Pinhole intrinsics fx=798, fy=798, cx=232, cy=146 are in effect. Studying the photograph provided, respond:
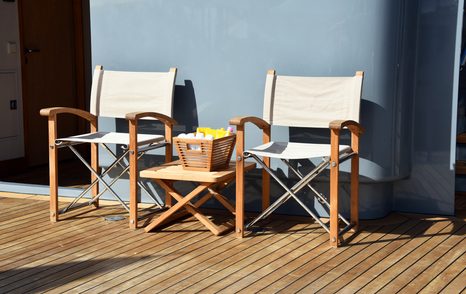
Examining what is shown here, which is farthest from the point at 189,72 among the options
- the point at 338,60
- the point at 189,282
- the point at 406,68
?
the point at 189,282

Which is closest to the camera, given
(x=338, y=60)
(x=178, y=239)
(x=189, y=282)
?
(x=189, y=282)

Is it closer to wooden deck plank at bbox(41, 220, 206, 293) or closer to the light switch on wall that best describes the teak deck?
wooden deck plank at bbox(41, 220, 206, 293)

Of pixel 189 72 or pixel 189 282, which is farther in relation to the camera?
pixel 189 72

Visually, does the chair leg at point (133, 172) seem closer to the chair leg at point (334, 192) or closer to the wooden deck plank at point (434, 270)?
the chair leg at point (334, 192)

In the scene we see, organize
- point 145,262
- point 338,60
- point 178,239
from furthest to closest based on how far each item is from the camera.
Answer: point 338,60
point 178,239
point 145,262

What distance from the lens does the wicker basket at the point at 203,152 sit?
4199 millimetres

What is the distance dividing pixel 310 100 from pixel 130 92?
43.7 inches

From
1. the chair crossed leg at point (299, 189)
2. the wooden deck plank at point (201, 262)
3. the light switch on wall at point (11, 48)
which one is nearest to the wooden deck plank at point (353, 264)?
the chair crossed leg at point (299, 189)

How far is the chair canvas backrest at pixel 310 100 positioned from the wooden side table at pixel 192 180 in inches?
13.6

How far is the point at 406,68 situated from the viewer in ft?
14.9

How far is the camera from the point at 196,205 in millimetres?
4422

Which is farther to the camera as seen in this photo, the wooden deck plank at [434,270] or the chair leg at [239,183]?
the chair leg at [239,183]

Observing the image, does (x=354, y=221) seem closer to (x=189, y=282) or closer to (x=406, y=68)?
(x=406, y=68)

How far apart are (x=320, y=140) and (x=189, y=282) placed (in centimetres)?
147
